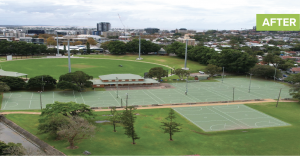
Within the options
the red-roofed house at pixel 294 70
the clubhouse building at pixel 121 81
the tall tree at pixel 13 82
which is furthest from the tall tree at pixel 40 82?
the red-roofed house at pixel 294 70

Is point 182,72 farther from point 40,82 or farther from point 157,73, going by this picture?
point 40,82

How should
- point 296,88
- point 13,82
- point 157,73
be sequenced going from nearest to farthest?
point 13,82 → point 296,88 → point 157,73

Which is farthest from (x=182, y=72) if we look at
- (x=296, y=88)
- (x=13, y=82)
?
(x=13, y=82)

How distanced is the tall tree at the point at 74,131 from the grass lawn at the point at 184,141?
854 mm

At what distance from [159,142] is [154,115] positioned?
11.2 meters

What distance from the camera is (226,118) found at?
136 feet

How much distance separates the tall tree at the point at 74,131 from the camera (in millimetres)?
27219

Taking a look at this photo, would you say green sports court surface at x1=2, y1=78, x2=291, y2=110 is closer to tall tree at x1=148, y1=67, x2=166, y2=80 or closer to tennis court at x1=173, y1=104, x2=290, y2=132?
tall tree at x1=148, y1=67, x2=166, y2=80

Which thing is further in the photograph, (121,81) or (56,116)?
(121,81)

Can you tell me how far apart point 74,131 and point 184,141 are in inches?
513

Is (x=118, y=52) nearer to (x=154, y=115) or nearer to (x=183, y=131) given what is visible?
(x=154, y=115)

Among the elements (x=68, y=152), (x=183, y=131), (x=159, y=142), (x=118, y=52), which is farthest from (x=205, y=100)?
(x=118, y=52)

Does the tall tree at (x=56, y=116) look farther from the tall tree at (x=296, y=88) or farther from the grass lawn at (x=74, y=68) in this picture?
the tall tree at (x=296, y=88)

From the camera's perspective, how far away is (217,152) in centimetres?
2877
